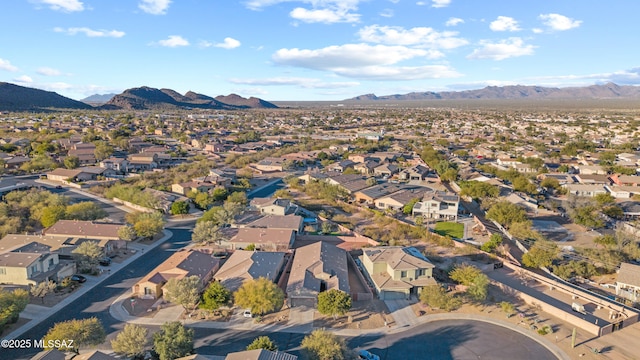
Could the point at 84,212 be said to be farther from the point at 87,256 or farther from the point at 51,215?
the point at 87,256

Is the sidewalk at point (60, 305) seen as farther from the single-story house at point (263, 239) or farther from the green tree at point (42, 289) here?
the single-story house at point (263, 239)

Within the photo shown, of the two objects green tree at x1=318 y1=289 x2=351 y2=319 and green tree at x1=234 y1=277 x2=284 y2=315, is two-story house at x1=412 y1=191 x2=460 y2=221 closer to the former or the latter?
green tree at x1=318 y1=289 x2=351 y2=319

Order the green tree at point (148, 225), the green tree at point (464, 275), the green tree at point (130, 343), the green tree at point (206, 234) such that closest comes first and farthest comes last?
the green tree at point (130, 343), the green tree at point (464, 275), the green tree at point (206, 234), the green tree at point (148, 225)

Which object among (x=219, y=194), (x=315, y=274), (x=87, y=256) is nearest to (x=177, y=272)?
(x=87, y=256)

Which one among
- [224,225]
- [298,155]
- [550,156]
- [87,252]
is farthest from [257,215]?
[550,156]

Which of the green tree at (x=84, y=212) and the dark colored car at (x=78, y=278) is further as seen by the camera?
the green tree at (x=84, y=212)

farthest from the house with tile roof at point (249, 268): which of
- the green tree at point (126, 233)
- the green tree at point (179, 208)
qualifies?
the green tree at point (179, 208)

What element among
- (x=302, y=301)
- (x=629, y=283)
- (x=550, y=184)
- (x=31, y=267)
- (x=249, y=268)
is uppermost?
(x=550, y=184)
